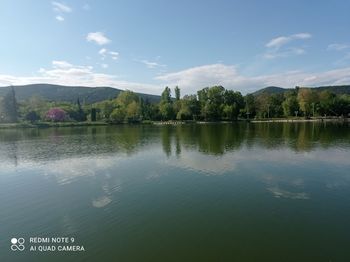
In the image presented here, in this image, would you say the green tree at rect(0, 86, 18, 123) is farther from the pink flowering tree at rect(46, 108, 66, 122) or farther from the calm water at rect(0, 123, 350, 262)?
the calm water at rect(0, 123, 350, 262)

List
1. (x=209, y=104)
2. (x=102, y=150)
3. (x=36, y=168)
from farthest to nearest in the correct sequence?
(x=209, y=104) < (x=102, y=150) < (x=36, y=168)

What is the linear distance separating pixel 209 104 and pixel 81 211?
4637 inches

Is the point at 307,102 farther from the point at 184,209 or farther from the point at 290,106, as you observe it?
the point at 184,209

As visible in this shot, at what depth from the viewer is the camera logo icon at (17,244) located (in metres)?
12.8

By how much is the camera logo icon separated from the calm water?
0.90 feet

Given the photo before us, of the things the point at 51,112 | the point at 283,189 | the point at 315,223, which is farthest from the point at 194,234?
the point at 51,112

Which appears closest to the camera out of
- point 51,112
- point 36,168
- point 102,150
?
point 36,168

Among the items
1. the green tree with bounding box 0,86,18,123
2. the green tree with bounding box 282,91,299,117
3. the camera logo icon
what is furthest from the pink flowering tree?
the camera logo icon

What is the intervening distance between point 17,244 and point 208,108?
11908cm

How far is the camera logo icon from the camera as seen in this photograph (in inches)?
504

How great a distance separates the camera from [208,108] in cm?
12850

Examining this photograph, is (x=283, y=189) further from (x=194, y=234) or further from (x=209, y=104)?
(x=209, y=104)

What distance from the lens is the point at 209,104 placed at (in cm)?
13100

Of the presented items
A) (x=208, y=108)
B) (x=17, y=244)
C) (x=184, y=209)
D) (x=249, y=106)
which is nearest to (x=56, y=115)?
(x=208, y=108)
